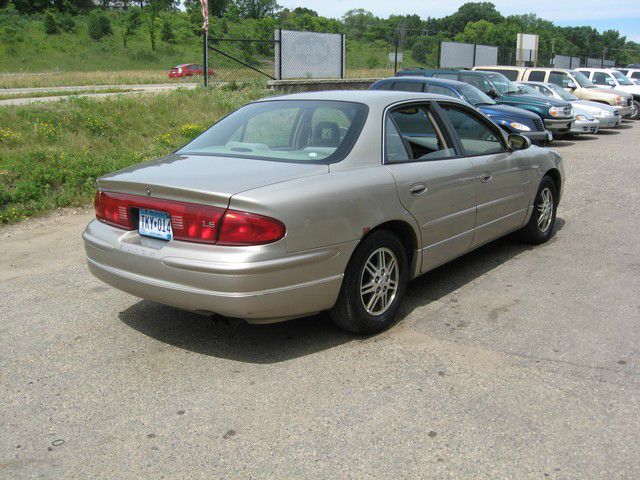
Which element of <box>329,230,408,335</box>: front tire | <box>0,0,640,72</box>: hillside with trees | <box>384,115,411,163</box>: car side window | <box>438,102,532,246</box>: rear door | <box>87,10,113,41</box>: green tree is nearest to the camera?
<box>329,230,408,335</box>: front tire

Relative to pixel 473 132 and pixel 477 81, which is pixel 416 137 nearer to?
pixel 473 132

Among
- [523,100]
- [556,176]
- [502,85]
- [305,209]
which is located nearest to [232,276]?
[305,209]

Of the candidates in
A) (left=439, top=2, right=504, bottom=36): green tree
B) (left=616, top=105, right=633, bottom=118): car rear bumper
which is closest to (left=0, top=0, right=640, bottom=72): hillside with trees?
(left=616, top=105, right=633, bottom=118): car rear bumper

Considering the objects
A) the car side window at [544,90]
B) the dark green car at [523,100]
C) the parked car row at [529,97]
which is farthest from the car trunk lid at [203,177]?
the car side window at [544,90]

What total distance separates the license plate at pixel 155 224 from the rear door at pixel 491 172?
2.43 meters

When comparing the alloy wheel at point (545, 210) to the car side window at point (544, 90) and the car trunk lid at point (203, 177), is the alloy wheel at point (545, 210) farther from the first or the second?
the car side window at point (544, 90)

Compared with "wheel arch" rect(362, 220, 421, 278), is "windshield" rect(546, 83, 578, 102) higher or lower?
higher

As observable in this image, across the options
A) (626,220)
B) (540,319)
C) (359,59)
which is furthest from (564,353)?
(359,59)

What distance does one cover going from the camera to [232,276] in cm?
353

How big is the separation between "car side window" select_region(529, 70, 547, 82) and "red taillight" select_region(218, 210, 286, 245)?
60.4ft

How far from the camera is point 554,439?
309 cm

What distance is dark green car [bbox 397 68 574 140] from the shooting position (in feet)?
50.5

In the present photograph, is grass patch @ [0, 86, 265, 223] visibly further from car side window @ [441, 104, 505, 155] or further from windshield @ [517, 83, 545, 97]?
windshield @ [517, 83, 545, 97]

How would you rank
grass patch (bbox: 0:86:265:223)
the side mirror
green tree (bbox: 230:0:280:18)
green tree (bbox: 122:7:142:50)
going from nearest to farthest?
1. the side mirror
2. grass patch (bbox: 0:86:265:223)
3. green tree (bbox: 122:7:142:50)
4. green tree (bbox: 230:0:280:18)
